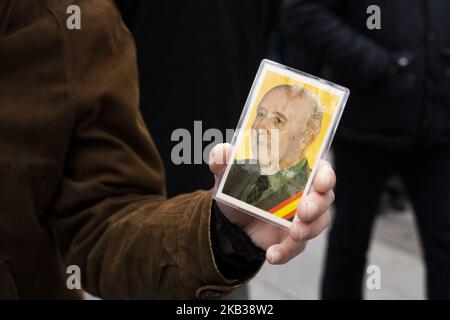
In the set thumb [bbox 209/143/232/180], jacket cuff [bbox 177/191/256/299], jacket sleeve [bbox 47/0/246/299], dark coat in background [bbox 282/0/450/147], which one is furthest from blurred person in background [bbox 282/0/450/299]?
thumb [bbox 209/143/232/180]

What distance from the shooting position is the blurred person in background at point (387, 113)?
101 inches

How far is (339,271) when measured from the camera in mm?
2896

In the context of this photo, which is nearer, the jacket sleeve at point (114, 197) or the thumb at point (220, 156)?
the thumb at point (220, 156)

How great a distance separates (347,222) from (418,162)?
Result: 40 cm

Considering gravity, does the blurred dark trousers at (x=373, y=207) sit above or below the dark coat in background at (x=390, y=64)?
below

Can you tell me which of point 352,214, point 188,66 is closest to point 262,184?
point 188,66

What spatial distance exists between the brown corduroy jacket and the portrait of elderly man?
145 mm

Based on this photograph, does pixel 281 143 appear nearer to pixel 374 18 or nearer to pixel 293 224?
pixel 293 224

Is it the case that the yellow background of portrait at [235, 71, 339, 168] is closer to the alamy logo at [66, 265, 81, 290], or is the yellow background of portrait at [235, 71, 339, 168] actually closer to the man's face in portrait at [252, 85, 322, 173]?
the man's face in portrait at [252, 85, 322, 173]

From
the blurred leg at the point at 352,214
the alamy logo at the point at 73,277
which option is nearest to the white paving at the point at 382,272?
the blurred leg at the point at 352,214

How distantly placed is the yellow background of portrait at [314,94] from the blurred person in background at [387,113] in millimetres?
1503

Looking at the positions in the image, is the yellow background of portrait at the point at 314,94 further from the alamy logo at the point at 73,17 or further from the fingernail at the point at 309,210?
Answer: the alamy logo at the point at 73,17

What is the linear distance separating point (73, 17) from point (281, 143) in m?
0.53

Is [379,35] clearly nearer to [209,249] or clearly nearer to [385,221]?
[209,249]
